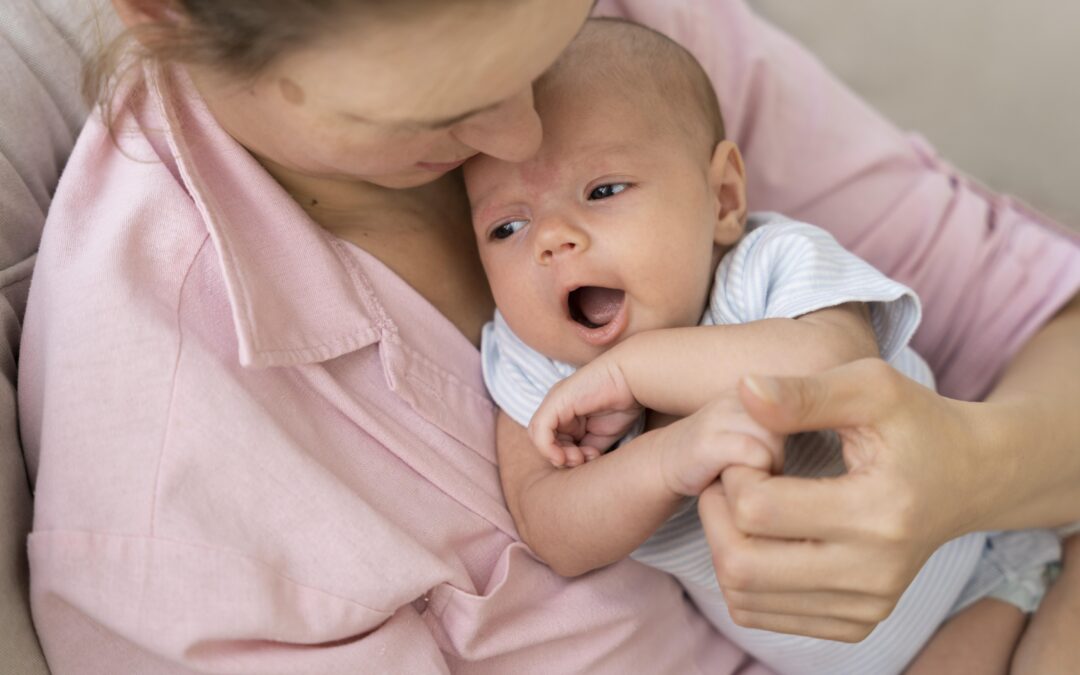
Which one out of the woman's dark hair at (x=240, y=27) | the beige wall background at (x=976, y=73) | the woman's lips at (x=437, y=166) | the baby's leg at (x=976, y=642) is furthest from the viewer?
the beige wall background at (x=976, y=73)

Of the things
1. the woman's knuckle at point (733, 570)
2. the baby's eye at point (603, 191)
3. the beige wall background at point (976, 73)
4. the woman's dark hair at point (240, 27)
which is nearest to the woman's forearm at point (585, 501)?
the woman's knuckle at point (733, 570)

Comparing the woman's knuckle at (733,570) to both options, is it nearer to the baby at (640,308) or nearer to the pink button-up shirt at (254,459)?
the baby at (640,308)

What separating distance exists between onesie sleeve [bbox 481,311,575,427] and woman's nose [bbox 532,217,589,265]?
12cm

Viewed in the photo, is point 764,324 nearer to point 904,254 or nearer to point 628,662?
point 628,662

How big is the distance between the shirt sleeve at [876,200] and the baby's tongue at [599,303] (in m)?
0.42

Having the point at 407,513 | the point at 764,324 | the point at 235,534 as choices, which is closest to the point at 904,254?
the point at 764,324

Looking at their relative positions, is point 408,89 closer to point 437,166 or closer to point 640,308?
point 437,166

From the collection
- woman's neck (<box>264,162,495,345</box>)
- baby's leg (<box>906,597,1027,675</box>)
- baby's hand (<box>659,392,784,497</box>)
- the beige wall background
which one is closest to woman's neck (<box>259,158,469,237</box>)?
woman's neck (<box>264,162,495,345</box>)

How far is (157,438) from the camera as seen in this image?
83 centimetres

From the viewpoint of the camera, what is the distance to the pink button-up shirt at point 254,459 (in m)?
0.82

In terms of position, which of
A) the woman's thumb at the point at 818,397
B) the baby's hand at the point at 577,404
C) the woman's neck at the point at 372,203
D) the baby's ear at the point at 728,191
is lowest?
the baby's hand at the point at 577,404

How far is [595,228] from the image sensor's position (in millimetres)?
977

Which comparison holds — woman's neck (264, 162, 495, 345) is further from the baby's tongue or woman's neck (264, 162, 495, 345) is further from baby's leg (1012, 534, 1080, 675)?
baby's leg (1012, 534, 1080, 675)

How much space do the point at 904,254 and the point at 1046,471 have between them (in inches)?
15.7
